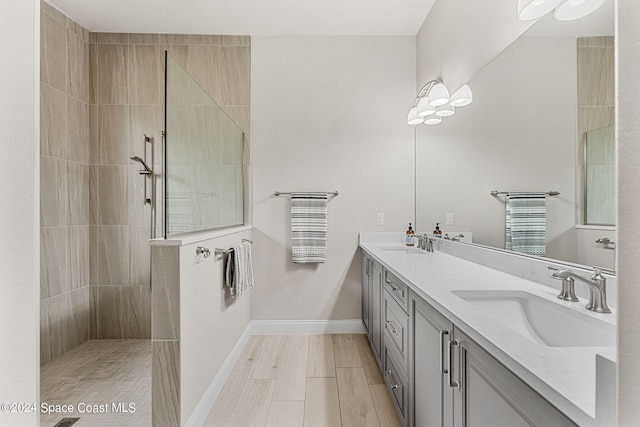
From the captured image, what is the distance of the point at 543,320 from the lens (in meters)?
1.11

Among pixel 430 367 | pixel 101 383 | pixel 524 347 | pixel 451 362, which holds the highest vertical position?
pixel 524 347

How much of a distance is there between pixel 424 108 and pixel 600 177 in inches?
64.1

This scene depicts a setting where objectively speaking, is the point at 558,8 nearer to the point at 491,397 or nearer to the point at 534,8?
the point at 534,8

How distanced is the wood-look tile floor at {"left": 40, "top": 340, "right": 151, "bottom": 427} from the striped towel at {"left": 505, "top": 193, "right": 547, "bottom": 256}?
83.0 inches

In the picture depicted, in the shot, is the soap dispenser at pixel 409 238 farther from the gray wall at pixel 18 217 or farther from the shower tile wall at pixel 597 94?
the gray wall at pixel 18 217

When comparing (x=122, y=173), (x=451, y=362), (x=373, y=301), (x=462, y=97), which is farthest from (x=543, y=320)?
(x=122, y=173)

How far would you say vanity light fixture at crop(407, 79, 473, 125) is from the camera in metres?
2.12

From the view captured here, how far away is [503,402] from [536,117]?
1.17 m

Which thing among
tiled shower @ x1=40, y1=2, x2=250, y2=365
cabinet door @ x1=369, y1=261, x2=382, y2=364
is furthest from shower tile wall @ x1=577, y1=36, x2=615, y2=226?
tiled shower @ x1=40, y1=2, x2=250, y2=365

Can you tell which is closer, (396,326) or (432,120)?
(396,326)

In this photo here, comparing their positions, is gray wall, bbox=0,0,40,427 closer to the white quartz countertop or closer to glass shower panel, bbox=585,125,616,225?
the white quartz countertop

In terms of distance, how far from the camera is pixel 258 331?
9.63 ft

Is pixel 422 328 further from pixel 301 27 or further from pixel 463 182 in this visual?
pixel 301 27

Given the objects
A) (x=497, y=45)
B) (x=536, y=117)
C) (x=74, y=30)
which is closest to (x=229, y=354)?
(x=536, y=117)
